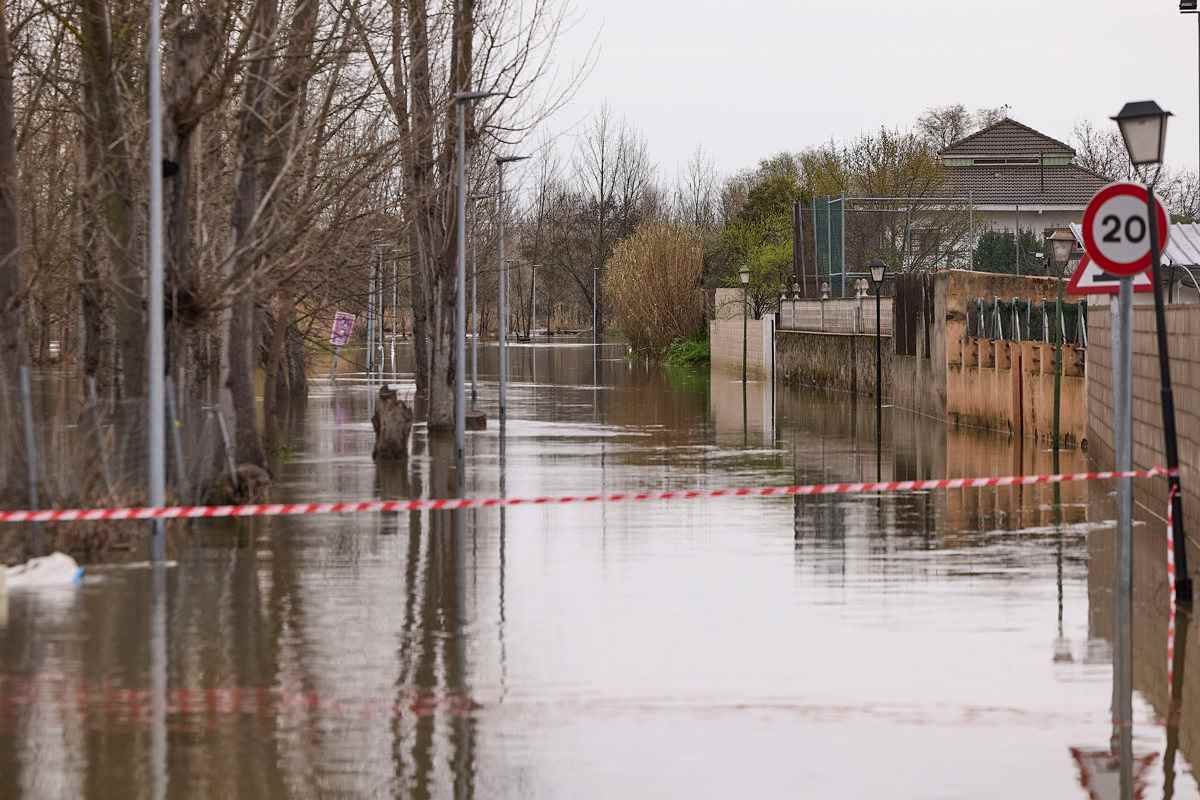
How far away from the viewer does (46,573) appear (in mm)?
14000

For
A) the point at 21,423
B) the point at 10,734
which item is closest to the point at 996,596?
the point at 10,734

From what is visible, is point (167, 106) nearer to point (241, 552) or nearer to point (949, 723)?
point (241, 552)

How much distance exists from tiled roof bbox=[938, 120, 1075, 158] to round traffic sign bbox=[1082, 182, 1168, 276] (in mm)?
87911

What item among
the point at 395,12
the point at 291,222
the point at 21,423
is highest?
the point at 395,12

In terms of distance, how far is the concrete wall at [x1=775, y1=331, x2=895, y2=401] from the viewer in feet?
157

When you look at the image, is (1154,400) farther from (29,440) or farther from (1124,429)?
(29,440)

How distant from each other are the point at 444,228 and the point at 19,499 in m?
18.8

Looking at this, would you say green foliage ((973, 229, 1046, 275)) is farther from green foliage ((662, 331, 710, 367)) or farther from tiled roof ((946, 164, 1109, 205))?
green foliage ((662, 331, 710, 367))

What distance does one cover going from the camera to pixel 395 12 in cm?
2534

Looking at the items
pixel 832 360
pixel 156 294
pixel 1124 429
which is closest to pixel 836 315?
pixel 832 360

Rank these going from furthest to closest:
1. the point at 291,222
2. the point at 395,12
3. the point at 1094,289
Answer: the point at 395,12
the point at 291,222
the point at 1094,289

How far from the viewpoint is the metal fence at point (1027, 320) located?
2928 centimetres

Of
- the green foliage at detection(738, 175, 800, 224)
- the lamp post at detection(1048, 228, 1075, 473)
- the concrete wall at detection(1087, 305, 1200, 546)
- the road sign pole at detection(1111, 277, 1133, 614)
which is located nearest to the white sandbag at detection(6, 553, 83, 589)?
the road sign pole at detection(1111, 277, 1133, 614)

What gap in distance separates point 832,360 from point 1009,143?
167ft
